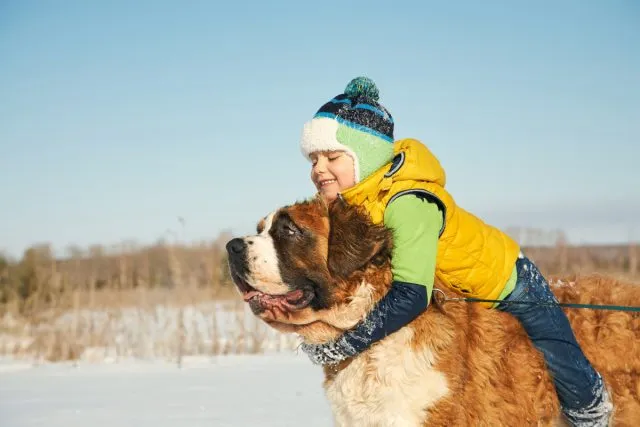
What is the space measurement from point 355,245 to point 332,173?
59 centimetres

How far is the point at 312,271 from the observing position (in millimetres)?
3113

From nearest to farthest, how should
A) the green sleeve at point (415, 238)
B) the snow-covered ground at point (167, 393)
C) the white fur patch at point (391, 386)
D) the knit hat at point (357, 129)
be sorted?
the white fur patch at point (391, 386) < the green sleeve at point (415, 238) < the knit hat at point (357, 129) < the snow-covered ground at point (167, 393)

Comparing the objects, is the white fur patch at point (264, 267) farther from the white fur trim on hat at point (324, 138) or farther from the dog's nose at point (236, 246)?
the white fur trim on hat at point (324, 138)

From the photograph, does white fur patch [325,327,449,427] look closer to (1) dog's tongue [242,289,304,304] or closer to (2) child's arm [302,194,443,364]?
(2) child's arm [302,194,443,364]

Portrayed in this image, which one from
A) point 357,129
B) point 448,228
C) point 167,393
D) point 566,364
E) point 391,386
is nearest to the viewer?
point 391,386

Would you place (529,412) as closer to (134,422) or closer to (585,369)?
(585,369)

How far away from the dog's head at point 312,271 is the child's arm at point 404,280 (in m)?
0.08

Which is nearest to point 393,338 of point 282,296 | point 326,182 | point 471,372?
point 471,372

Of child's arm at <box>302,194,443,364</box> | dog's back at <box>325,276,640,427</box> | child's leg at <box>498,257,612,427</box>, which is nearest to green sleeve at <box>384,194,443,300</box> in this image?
child's arm at <box>302,194,443,364</box>

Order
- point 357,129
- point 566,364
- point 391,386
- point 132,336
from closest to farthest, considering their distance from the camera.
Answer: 1. point 391,386
2. point 566,364
3. point 357,129
4. point 132,336

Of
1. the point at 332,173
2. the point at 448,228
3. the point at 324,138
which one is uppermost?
the point at 324,138

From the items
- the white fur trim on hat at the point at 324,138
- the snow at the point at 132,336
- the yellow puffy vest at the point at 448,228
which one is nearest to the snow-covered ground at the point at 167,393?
the snow at the point at 132,336

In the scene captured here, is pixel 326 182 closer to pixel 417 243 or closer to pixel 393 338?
pixel 417 243

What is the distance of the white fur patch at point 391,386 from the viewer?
2844 mm
